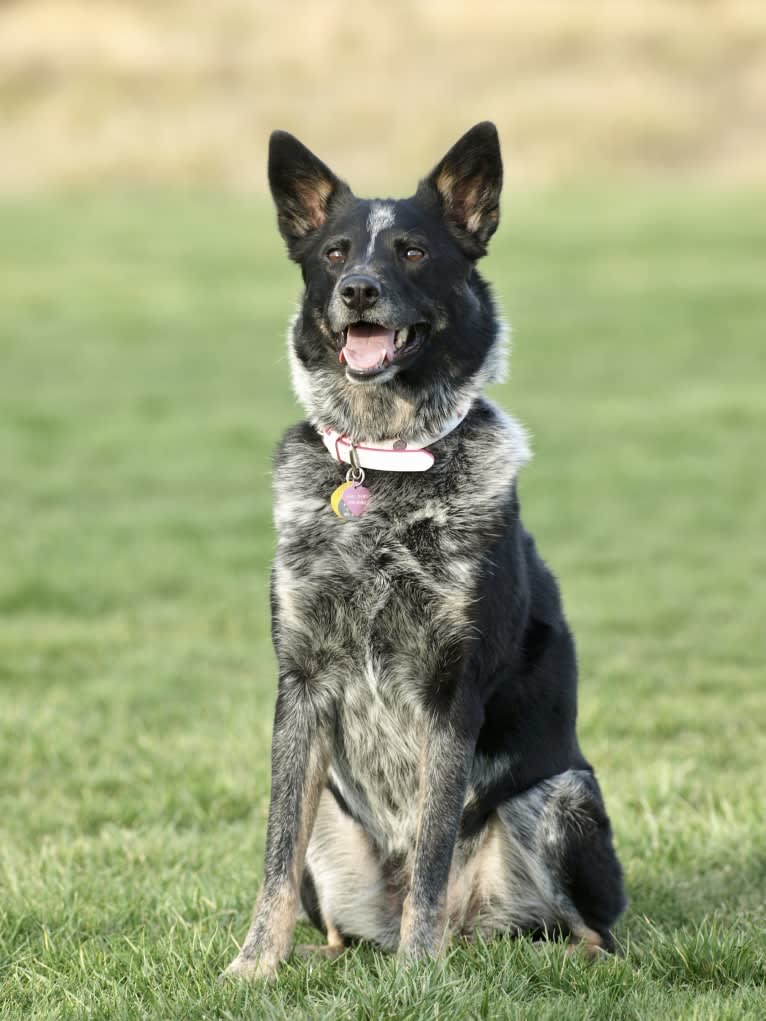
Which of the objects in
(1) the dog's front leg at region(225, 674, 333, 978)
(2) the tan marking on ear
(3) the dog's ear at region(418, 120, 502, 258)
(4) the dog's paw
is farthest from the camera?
(2) the tan marking on ear

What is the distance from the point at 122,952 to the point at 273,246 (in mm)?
26524

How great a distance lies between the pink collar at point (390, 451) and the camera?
4191 mm

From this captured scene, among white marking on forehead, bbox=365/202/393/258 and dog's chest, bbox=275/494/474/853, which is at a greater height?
white marking on forehead, bbox=365/202/393/258

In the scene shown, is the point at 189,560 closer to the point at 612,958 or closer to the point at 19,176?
the point at 612,958

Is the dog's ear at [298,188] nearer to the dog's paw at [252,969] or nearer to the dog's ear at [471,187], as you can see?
the dog's ear at [471,187]

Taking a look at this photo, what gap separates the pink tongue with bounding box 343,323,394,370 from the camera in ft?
13.5

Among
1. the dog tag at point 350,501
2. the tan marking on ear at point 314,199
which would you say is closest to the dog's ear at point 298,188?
the tan marking on ear at point 314,199

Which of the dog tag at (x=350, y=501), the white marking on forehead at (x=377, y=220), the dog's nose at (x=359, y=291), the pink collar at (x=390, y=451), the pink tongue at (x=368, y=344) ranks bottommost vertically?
the dog tag at (x=350, y=501)

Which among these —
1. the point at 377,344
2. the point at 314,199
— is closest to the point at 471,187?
the point at 314,199

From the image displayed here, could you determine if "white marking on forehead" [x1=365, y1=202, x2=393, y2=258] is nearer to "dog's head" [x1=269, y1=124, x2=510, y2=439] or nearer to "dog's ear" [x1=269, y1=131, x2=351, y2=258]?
"dog's head" [x1=269, y1=124, x2=510, y2=439]

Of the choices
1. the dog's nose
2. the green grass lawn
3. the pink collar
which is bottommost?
the green grass lawn

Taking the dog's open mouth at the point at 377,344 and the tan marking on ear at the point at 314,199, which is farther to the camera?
the tan marking on ear at the point at 314,199

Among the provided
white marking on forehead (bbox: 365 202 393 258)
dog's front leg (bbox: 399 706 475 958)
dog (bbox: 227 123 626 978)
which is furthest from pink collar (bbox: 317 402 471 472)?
dog's front leg (bbox: 399 706 475 958)

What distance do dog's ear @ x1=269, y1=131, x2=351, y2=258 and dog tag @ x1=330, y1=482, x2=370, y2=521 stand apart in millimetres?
810
